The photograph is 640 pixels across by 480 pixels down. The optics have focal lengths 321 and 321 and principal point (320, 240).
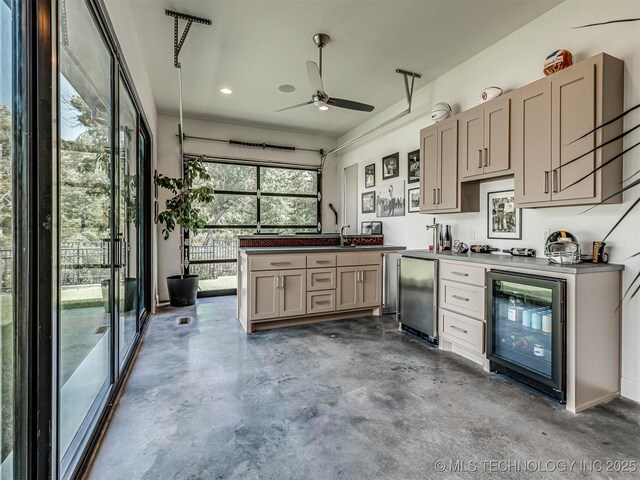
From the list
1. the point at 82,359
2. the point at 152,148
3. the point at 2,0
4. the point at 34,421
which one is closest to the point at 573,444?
the point at 34,421

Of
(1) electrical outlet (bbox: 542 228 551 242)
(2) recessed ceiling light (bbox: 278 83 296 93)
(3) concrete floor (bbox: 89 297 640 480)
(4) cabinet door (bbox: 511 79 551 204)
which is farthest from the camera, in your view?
(2) recessed ceiling light (bbox: 278 83 296 93)

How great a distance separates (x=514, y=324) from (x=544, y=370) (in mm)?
381

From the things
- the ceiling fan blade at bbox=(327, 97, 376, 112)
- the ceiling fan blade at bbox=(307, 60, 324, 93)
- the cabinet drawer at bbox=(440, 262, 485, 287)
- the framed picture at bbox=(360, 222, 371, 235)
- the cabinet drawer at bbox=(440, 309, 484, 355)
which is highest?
the ceiling fan blade at bbox=(307, 60, 324, 93)

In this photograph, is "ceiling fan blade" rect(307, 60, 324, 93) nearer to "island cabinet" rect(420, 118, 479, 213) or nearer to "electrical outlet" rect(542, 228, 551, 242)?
"island cabinet" rect(420, 118, 479, 213)

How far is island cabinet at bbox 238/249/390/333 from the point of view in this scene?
3625 millimetres

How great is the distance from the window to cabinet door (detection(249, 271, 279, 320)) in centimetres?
225

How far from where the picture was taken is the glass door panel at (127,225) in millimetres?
2605

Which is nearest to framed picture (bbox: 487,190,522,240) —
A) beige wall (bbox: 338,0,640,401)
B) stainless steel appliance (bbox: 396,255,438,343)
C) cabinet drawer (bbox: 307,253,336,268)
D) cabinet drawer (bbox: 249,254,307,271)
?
beige wall (bbox: 338,0,640,401)

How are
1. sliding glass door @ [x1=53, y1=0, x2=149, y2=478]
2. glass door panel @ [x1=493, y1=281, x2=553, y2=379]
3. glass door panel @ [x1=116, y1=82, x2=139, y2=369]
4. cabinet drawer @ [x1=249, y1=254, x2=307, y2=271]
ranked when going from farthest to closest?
cabinet drawer @ [x1=249, y1=254, x2=307, y2=271], glass door panel @ [x1=116, y1=82, x2=139, y2=369], glass door panel @ [x1=493, y1=281, x2=553, y2=379], sliding glass door @ [x1=53, y1=0, x2=149, y2=478]

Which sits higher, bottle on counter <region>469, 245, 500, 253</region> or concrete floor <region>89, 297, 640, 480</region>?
bottle on counter <region>469, 245, 500, 253</region>

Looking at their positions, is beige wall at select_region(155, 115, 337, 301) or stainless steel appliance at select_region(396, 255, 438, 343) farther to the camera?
beige wall at select_region(155, 115, 337, 301)

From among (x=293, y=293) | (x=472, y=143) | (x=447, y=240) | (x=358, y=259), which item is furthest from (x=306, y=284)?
(x=472, y=143)

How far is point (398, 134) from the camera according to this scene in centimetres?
481

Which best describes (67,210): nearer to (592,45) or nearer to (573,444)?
(573,444)
